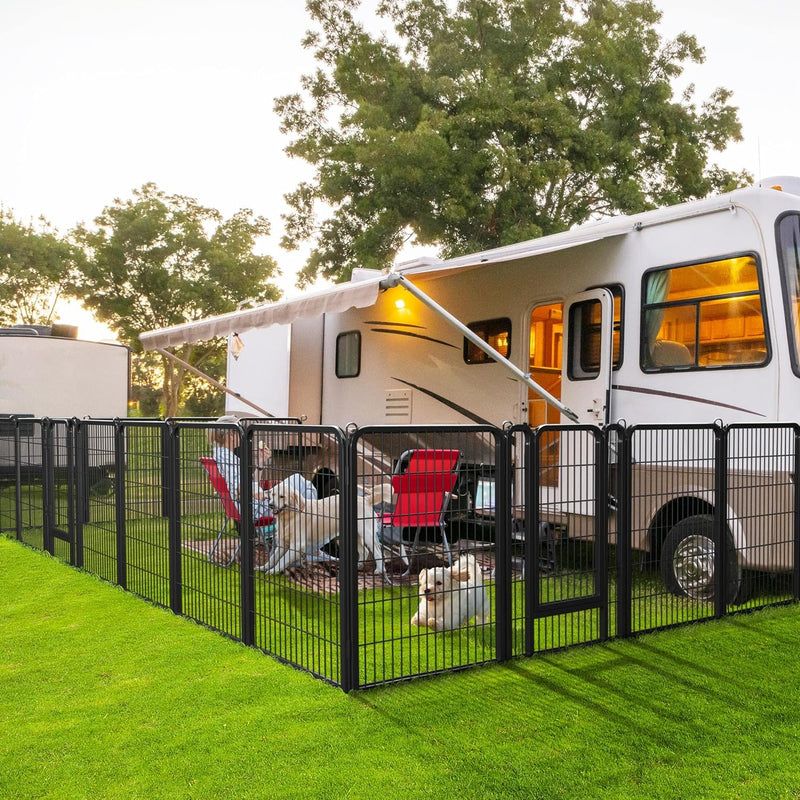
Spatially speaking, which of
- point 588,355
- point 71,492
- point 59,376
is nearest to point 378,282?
point 588,355

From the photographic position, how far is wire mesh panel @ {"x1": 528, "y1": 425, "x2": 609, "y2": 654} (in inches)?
171

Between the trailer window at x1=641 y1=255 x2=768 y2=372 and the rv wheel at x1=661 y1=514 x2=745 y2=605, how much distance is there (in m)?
1.27

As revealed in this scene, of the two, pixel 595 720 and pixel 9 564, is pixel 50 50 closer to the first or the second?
pixel 9 564

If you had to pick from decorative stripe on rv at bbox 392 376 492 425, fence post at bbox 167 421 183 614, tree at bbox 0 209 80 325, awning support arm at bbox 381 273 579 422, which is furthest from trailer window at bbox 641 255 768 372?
tree at bbox 0 209 80 325

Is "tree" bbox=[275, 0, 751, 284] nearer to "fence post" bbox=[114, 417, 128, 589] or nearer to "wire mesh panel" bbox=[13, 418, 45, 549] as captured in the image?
"wire mesh panel" bbox=[13, 418, 45, 549]

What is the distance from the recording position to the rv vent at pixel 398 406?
8.78 m

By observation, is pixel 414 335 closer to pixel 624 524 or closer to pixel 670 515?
pixel 670 515

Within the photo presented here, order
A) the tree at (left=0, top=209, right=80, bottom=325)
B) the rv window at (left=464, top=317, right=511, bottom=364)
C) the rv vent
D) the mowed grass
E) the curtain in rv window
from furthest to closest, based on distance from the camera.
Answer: the tree at (left=0, top=209, right=80, bottom=325), the rv vent, the rv window at (left=464, top=317, right=511, bottom=364), the curtain in rv window, the mowed grass

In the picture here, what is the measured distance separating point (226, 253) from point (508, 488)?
81.9 feet

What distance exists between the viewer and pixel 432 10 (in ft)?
68.4

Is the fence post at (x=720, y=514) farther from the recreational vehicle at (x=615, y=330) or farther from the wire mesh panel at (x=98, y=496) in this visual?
the wire mesh panel at (x=98, y=496)

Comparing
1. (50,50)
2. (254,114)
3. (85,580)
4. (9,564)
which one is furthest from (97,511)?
(254,114)

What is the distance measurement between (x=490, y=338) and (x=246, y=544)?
3.90 metres

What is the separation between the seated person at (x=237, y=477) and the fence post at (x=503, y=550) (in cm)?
94
